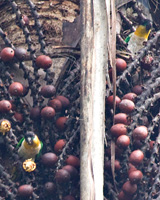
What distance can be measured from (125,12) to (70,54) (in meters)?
0.77

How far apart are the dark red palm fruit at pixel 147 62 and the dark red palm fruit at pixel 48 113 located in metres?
0.59

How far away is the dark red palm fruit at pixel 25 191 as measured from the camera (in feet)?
9.45

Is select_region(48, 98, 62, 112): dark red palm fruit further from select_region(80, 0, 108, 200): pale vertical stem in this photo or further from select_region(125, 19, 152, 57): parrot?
select_region(125, 19, 152, 57): parrot

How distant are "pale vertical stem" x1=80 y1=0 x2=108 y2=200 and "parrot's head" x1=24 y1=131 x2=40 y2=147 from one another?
0.46 m

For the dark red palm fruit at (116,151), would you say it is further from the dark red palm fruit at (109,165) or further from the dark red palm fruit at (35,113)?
the dark red palm fruit at (35,113)

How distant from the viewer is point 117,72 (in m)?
→ 3.27

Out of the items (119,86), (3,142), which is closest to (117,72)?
(119,86)

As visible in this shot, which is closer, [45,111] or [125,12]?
[45,111]

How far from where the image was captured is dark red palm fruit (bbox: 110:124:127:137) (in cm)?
295

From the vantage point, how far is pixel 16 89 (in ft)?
10.2

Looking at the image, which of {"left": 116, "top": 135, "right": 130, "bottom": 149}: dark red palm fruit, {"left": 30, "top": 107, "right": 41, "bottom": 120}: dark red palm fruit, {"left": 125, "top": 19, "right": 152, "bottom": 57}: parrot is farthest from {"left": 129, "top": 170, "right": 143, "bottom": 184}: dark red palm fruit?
{"left": 125, "top": 19, "right": 152, "bottom": 57}: parrot

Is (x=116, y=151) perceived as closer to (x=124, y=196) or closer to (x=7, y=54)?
(x=124, y=196)

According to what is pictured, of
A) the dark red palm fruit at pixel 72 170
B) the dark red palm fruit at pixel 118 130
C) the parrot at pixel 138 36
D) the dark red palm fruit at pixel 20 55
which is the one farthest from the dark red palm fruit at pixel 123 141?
the parrot at pixel 138 36

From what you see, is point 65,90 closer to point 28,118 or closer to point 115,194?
point 28,118
